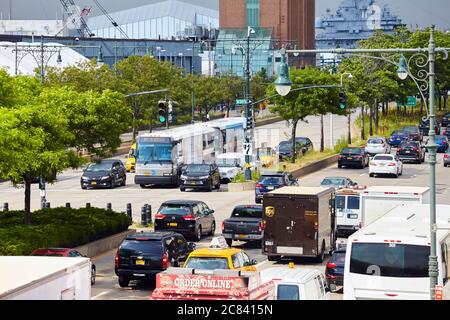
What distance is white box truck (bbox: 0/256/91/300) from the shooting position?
15.1 metres

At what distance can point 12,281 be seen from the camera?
50.4 ft

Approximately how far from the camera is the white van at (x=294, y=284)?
21375 mm

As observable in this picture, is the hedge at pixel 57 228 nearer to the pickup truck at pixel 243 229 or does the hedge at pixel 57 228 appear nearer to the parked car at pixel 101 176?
the pickup truck at pixel 243 229

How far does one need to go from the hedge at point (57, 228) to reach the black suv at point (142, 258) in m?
2.92

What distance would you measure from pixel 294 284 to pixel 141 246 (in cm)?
833

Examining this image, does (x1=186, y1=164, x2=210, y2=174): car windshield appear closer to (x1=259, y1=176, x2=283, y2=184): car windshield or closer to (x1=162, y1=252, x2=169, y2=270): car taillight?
(x1=259, y1=176, x2=283, y2=184): car windshield

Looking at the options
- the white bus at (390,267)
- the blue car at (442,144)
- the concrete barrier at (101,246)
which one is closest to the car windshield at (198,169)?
the concrete barrier at (101,246)

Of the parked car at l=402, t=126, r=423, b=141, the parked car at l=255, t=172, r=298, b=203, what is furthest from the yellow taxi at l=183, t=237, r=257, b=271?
the parked car at l=402, t=126, r=423, b=141

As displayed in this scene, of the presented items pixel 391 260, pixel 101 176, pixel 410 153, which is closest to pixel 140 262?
pixel 391 260

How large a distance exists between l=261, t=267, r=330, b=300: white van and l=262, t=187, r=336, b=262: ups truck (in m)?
10.5

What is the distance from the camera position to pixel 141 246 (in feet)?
95.2

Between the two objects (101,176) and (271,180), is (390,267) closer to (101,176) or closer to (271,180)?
(271,180)

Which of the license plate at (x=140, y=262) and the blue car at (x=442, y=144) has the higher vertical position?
the blue car at (x=442, y=144)
